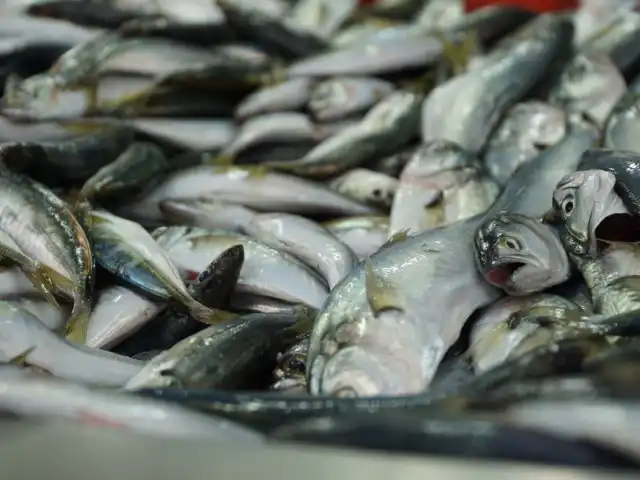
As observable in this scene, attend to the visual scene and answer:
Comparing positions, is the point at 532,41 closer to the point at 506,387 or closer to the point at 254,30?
the point at 254,30

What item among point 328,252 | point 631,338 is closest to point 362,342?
point 631,338

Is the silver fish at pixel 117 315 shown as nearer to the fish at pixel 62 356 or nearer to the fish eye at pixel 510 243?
the fish at pixel 62 356

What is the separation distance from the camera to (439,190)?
180 centimetres

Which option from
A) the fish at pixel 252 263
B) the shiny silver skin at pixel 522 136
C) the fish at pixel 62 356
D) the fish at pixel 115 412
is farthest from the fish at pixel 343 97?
the fish at pixel 115 412

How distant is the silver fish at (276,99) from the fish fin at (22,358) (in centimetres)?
117

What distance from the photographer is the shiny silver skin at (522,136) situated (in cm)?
196

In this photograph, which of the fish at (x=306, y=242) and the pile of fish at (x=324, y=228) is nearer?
the pile of fish at (x=324, y=228)

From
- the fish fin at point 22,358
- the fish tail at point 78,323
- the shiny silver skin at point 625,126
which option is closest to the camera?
the fish fin at point 22,358

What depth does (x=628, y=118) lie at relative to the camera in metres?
1.75

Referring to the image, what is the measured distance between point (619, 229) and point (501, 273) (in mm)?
262

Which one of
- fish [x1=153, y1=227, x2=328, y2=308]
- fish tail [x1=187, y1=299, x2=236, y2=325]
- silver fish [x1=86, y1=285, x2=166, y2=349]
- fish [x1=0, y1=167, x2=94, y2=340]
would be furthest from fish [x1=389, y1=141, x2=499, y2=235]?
fish [x1=0, y1=167, x2=94, y2=340]

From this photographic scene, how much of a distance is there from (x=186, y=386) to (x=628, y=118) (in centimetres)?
125

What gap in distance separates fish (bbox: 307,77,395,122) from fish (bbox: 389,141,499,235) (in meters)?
0.42

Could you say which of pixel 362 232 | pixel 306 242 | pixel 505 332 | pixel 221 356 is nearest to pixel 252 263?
pixel 306 242
